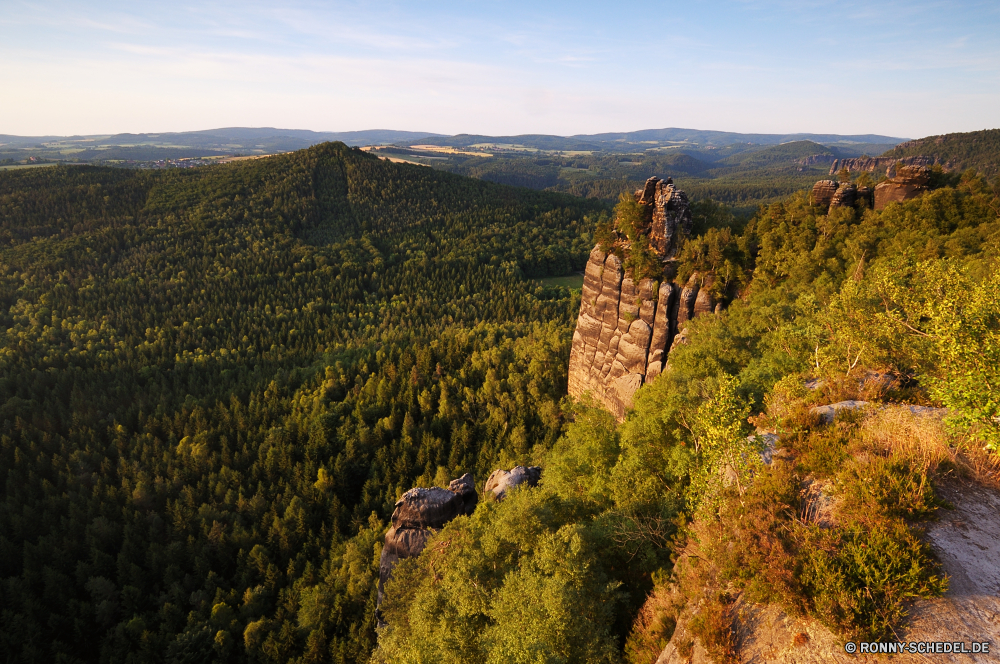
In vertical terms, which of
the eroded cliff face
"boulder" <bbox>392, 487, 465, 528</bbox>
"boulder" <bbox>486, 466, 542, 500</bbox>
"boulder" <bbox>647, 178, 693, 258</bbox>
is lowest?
"boulder" <bbox>392, 487, 465, 528</bbox>

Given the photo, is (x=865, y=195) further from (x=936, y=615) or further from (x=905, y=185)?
(x=936, y=615)

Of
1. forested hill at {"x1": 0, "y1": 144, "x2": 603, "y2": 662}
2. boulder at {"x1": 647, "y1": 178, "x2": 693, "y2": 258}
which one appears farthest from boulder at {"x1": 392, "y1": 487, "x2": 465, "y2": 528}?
boulder at {"x1": 647, "y1": 178, "x2": 693, "y2": 258}

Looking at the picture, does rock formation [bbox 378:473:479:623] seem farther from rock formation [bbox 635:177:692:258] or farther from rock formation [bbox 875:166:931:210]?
rock formation [bbox 875:166:931:210]

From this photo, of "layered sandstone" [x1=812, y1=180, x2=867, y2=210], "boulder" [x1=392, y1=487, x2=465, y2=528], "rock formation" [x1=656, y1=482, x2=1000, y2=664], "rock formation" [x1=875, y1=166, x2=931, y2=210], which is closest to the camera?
"rock formation" [x1=656, y1=482, x2=1000, y2=664]

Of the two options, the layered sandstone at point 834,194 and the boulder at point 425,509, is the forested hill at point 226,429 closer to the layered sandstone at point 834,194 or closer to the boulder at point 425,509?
the boulder at point 425,509

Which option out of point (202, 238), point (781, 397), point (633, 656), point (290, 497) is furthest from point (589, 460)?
point (202, 238)

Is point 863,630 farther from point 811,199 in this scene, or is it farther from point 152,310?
point 152,310
